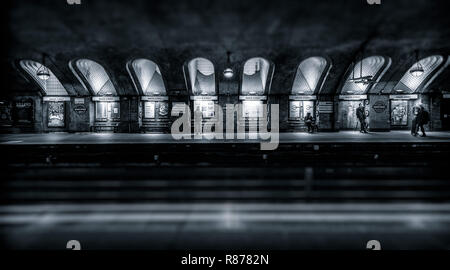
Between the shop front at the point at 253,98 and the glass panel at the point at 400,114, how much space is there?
8.80m

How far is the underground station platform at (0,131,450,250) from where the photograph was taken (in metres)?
3.37

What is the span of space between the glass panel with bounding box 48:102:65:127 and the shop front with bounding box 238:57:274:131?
12240 mm

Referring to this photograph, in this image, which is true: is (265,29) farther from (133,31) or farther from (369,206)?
(369,206)

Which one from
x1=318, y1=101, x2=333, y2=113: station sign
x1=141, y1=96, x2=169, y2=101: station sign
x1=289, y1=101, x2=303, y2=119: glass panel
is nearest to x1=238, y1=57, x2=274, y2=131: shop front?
x1=289, y1=101, x2=303, y2=119: glass panel

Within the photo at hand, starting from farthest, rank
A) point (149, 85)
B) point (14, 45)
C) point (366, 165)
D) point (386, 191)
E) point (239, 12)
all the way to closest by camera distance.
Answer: point (149, 85) → point (14, 45) → point (239, 12) → point (366, 165) → point (386, 191)

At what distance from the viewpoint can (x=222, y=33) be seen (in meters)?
10.2

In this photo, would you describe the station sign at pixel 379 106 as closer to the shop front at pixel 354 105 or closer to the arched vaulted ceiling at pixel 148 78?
the shop front at pixel 354 105

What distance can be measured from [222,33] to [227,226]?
29.1 ft

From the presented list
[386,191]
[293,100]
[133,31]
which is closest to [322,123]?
[293,100]

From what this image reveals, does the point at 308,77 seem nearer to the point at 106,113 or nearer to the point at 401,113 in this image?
the point at 401,113

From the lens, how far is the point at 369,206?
4465 mm

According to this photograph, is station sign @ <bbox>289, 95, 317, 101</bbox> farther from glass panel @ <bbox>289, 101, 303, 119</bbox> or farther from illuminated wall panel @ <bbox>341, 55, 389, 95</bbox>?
illuminated wall panel @ <bbox>341, 55, 389, 95</bbox>

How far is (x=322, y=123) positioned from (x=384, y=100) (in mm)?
4571

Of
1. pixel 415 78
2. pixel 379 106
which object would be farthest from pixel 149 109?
pixel 415 78
